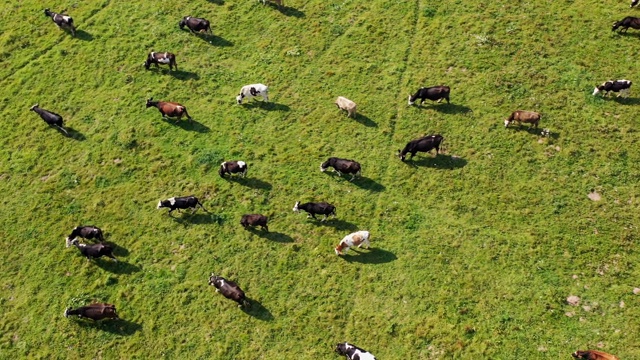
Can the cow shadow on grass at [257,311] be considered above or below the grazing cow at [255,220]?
below

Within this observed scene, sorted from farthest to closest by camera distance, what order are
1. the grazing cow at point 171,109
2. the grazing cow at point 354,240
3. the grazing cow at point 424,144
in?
the grazing cow at point 171,109 → the grazing cow at point 424,144 → the grazing cow at point 354,240

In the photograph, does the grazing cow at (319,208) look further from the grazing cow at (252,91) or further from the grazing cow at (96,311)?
the grazing cow at (96,311)

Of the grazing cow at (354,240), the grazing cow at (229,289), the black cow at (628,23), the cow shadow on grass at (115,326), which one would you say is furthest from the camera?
the black cow at (628,23)

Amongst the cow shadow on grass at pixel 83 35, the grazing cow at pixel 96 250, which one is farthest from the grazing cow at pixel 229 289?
the cow shadow on grass at pixel 83 35

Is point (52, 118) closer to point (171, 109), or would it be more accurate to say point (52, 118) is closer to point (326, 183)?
point (171, 109)

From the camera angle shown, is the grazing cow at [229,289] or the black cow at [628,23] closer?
the grazing cow at [229,289]

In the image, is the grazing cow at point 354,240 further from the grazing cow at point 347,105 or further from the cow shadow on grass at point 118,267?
the cow shadow on grass at point 118,267

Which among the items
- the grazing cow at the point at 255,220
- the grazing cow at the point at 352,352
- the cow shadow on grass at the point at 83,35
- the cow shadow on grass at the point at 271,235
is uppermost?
the cow shadow on grass at the point at 83,35

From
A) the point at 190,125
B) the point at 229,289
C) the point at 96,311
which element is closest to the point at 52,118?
the point at 190,125
